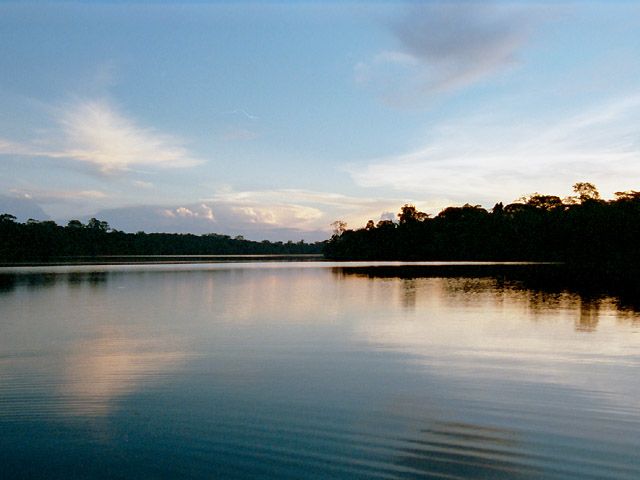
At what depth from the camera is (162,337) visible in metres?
17.3

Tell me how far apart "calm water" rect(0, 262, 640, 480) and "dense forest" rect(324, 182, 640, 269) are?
80.5 meters

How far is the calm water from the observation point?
276 inches

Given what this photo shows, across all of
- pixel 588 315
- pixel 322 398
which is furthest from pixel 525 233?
pixel 322 398

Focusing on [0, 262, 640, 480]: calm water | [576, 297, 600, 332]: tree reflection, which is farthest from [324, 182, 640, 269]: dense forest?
[0, 262, 640, 480]: calm water

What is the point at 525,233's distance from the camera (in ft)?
453

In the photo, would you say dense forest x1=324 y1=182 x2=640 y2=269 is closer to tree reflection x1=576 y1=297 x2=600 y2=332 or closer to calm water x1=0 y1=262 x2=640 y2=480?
tree reflection x1=576 y1=297 x2=600 y2=332

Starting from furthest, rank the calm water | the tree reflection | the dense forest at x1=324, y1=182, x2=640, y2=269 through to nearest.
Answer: the dense forest at x1=324, y1=182, x2=640, y2=269 < the tree reflection < the calm water

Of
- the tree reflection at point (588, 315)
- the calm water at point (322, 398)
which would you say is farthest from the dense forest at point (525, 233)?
the calm water at point (322, 398)

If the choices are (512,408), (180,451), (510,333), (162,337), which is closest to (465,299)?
(510,333)

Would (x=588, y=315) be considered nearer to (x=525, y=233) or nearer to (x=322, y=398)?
(x=322, y=398)

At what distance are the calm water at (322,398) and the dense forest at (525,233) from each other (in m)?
80.5

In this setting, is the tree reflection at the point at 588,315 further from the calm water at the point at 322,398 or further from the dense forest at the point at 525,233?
the dense forest at the point at 525,233

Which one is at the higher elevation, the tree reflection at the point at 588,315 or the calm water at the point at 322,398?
the tree reflection at the point at 588,315

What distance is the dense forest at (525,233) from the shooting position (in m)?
112
